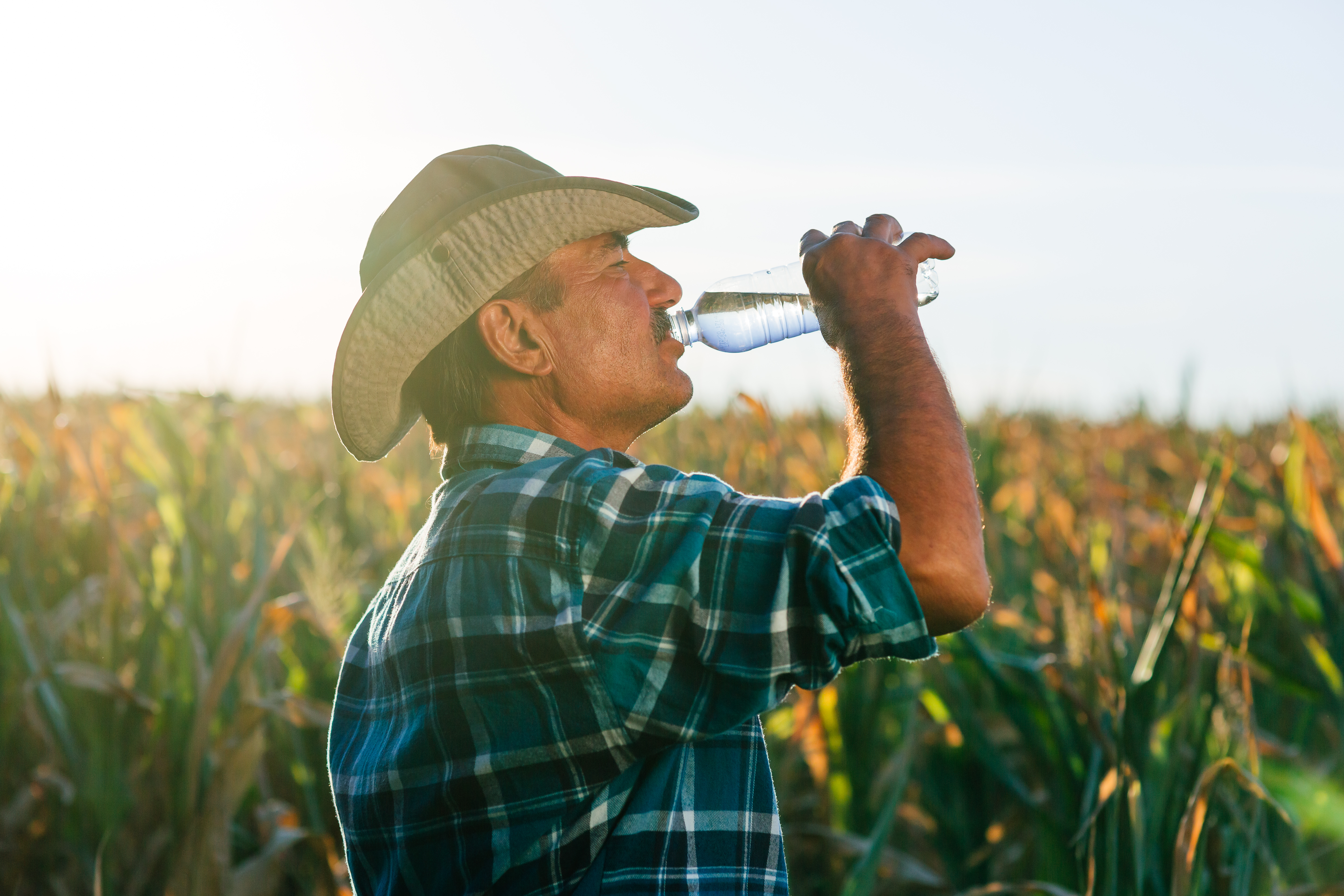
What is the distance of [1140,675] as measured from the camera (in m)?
1.92

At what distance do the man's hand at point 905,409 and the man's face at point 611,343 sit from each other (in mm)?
259

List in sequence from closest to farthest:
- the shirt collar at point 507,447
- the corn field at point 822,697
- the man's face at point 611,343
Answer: the shirt collar at point 507,447, the man's face at point 611,343, the corn field at point 822,697

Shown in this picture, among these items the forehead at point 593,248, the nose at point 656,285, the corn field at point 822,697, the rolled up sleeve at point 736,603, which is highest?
the forehead at point 593,248

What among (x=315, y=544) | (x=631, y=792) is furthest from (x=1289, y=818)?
(x=315, y=544)

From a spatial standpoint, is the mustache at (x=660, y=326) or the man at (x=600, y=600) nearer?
the man at (x=600, y=600)

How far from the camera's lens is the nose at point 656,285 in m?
1.67

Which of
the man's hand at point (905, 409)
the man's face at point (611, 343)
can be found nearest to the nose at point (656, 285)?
the man's face at point (611, 343)

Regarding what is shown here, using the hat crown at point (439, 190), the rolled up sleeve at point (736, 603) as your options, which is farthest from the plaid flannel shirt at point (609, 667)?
the hat crown at point (439, 190)

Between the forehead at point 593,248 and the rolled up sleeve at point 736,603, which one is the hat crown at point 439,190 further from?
the rolled up sleeve at point 736,603

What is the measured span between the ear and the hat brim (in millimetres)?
26

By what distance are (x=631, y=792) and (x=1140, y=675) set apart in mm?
1075

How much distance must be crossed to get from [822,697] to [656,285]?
1336mm

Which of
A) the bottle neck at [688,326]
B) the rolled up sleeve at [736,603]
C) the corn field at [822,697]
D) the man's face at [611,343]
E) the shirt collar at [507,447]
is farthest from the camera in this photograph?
the bottle neck at [688,326]

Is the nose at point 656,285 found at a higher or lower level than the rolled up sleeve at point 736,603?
higher
